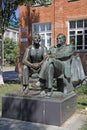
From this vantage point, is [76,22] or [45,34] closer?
[76,22]

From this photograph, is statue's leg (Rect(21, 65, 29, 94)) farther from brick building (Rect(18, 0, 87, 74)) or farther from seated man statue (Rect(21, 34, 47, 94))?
brick building (Rect(18, 0, 87, 74))

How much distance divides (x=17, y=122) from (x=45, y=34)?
14460 millimetres

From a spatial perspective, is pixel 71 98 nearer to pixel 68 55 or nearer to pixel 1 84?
pixel 68 55

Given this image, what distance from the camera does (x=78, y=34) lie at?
745 inches

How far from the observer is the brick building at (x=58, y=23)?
1876 centimetres

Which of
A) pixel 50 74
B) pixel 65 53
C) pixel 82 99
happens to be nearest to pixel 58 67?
pixel 50 74

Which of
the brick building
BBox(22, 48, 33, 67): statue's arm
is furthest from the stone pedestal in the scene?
the brick building

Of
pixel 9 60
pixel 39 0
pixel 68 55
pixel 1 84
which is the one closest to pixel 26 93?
pixel 68 55

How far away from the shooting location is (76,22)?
18.9 metres

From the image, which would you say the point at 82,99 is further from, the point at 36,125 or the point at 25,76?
the point at 36,125

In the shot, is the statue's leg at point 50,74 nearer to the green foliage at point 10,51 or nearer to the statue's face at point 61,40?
the statue's face at point 61,40

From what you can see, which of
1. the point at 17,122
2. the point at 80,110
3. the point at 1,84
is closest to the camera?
the point at 17,122

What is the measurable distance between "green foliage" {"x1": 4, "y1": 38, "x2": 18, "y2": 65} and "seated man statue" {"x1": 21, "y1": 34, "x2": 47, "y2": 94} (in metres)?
30.5

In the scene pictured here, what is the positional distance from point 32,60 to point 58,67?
866 mm
